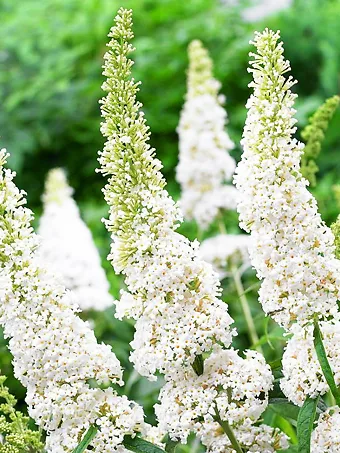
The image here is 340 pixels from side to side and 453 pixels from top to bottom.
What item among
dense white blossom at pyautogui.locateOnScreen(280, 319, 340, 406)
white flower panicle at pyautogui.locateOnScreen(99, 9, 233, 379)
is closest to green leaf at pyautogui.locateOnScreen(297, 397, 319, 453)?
dense white blossom at pyautogui.locateOnScreen(280, 319, 340, 406)

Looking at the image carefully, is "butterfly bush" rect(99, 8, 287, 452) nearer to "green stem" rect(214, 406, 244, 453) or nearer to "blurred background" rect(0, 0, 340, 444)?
"green stem" rect(214, 406, 244, 453)

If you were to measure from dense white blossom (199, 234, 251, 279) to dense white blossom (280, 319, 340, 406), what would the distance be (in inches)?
36.0

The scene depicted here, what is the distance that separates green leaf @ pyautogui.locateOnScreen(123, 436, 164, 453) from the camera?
3.40ft

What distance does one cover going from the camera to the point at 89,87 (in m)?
3.68

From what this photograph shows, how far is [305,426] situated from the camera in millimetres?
997

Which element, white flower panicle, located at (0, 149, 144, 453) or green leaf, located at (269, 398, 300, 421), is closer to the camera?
white flower panicle, located at (0, 149, 144, 453)

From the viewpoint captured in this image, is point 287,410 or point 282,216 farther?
point 287,410

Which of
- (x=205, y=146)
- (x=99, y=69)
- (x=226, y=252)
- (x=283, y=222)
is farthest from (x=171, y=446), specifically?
(x=99, y=69)

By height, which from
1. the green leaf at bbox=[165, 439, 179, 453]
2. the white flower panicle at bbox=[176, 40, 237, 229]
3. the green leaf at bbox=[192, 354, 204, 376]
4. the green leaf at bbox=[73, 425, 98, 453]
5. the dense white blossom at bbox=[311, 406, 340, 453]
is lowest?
the green leaf at bbox=[73, 425, 98, 453]

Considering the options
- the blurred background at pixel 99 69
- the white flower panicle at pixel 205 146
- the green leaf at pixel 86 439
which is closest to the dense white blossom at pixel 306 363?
the green leaf at pixel 86 439

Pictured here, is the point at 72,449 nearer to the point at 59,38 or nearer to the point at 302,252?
the point at 302,252

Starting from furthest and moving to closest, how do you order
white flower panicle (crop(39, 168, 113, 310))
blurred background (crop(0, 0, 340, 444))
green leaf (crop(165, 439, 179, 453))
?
blurred background (crop(0, 0, 340, 444)) → white flower panicle (crop(39, 168, 113, 310)) → green leaf (crop(165, 439, 179, 453))

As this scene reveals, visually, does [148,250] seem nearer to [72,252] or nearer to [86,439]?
[86,439]

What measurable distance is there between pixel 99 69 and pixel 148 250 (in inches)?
116
